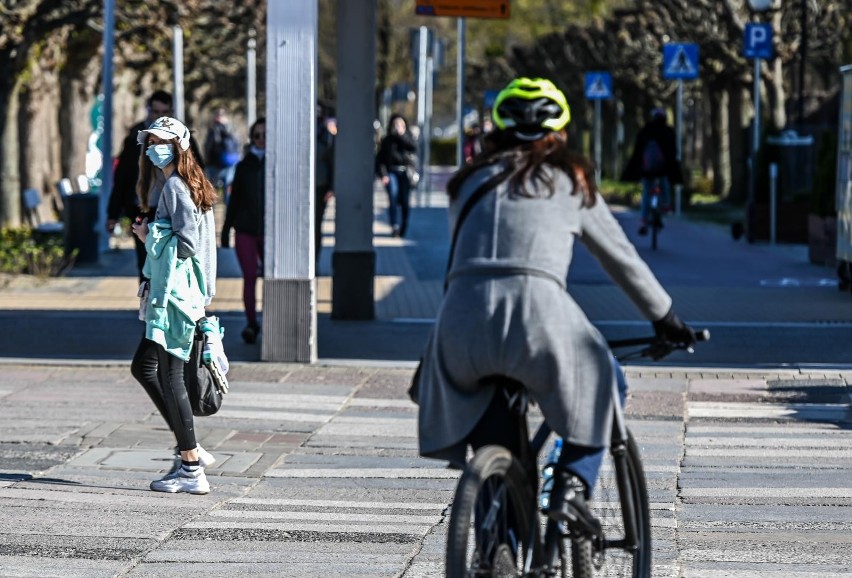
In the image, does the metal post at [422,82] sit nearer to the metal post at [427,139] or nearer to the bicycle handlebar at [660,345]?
the metal post at [427,139]

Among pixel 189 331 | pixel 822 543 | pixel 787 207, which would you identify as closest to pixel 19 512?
pixel 189 331

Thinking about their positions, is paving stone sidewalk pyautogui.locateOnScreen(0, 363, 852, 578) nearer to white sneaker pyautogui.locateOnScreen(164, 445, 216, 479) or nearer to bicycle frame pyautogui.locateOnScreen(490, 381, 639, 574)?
white sneaker pyautogui.locateOnScreen(164, 445, 216, 479)

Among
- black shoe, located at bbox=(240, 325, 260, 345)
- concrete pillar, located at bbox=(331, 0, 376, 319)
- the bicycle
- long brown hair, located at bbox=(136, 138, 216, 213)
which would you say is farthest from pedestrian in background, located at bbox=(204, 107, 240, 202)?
the bicycle

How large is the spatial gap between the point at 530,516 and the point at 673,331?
0.62 meters

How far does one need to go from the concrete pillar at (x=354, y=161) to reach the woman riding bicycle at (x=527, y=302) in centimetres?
951

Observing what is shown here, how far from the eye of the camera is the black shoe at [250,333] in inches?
512

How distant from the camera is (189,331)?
7844 millimetres

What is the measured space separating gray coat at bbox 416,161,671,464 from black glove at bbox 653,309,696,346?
0.80ft

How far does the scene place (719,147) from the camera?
145ft

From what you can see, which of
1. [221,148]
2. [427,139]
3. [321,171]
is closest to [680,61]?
[221,148]

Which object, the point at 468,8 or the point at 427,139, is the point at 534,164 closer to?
the point at 468,8

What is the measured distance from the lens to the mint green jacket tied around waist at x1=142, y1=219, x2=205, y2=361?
307 inches

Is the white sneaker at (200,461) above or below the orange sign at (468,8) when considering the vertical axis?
below

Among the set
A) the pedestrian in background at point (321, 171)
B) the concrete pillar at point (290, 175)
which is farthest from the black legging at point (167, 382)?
the pedestrian in background at point (321, 171)
